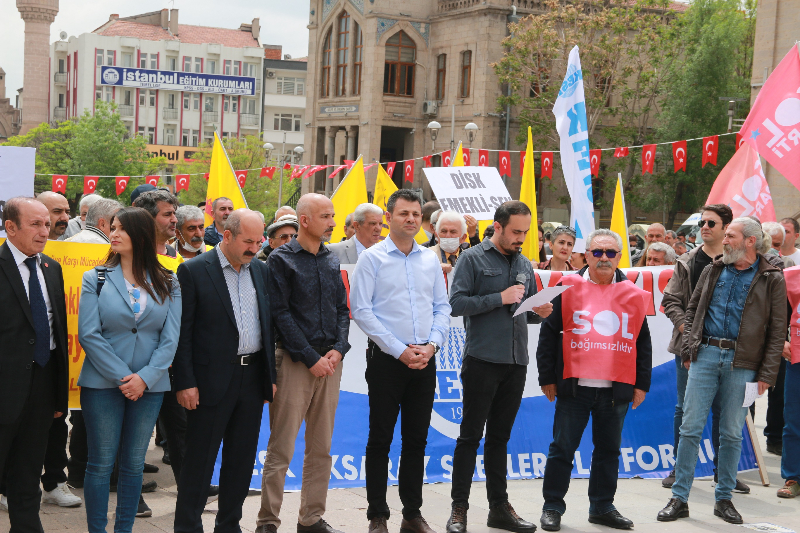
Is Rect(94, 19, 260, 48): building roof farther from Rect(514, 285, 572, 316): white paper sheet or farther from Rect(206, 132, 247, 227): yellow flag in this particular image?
Rect(514, 285, 572, 316): white paper sheet

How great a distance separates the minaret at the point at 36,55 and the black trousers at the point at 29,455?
8332 cm

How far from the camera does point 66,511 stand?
18.9ft

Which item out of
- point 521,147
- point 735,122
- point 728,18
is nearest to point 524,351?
point 735,122

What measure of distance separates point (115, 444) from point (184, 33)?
9350 cm

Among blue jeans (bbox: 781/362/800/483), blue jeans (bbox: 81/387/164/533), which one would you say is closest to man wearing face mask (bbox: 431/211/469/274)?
blue jeans (bbox: 781/362/800/483)

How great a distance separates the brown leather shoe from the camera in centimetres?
558

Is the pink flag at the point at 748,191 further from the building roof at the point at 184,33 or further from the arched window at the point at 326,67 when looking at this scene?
the building roof at the point at 184,33

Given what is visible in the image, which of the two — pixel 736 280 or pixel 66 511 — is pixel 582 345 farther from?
pixel 66 511

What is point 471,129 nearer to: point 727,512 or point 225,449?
point 727,512

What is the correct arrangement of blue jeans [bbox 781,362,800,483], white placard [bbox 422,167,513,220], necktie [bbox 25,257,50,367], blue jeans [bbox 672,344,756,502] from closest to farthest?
necktie [bbox 25,257,50,367]
blue jeans [bbox 672,344,756,502]
blue jeans [bbox 781,362,800,483]
white placard [bbox 422,167,513,220]

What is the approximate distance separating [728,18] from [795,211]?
16.9 metres

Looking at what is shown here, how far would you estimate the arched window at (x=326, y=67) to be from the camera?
171 feet

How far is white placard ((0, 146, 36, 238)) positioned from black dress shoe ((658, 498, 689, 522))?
475 cm

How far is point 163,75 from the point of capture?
86625 mm
